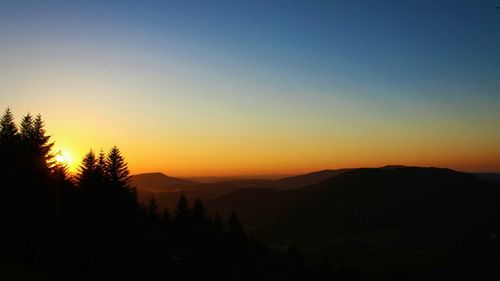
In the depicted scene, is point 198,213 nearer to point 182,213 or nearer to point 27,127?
point 182,213

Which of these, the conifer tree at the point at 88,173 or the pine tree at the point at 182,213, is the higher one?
the conifer tree at the point at 88,173

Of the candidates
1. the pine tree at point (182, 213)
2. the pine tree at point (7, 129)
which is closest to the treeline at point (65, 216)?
the pine tree at point (7, 129)

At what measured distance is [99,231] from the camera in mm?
33719

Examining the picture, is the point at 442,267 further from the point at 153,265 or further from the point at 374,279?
the point at 153,265

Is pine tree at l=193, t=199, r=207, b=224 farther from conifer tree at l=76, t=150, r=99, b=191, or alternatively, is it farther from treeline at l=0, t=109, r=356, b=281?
conifer tree at l=76, t=150, r=99, b=191

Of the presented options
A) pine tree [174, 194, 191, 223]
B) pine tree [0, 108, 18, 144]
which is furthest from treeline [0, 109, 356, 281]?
pine tree [174, 194, 191, 223]

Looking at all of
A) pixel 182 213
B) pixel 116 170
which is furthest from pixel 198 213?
pixel 116 170

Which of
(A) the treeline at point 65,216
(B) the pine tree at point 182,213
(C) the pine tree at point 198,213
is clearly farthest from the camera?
(C) the pine tree at point 198,213

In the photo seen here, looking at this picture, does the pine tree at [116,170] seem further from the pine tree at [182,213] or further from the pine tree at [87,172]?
the pine tree at [182,213]

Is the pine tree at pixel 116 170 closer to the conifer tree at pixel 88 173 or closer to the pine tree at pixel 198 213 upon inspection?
the conifer tree at pixel 88 173

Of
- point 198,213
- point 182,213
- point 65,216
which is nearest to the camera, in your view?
point 65,216

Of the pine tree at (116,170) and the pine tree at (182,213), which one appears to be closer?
the pine tree at (116,170)

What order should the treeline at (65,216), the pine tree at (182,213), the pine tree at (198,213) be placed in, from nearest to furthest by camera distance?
the treeline at (65,216) → the pine tree at (182,213) → the pine tree at (198,213)

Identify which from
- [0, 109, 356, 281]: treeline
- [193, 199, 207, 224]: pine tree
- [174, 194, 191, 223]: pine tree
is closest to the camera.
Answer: [0, 109, 356, 281]: treeline
